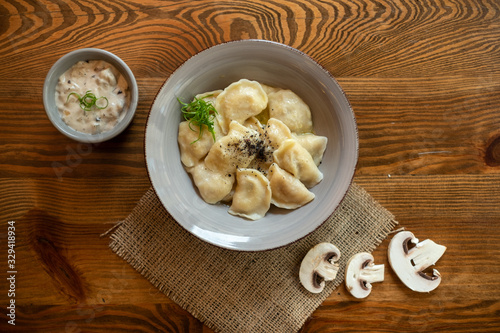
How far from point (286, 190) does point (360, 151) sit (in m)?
0.61

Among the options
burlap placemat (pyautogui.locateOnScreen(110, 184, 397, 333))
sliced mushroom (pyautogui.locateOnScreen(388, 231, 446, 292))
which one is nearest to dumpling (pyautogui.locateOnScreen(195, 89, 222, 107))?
burlap placemat (pyautogui.locateOnScreen(110, 184, 397, 333))

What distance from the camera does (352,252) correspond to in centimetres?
262

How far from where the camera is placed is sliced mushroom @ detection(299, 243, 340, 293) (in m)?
2.53

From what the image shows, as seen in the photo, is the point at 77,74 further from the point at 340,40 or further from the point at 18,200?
the point at 340,40

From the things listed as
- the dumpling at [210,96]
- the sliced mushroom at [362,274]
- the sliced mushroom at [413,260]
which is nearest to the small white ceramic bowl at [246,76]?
the dumpling at [210,96]

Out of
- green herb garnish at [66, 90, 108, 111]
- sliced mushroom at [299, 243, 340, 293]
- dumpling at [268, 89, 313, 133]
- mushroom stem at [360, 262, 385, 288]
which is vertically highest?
dumpling at [268, 89, 313, 133]

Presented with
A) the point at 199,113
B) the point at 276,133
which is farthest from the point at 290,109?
the point at 199,113

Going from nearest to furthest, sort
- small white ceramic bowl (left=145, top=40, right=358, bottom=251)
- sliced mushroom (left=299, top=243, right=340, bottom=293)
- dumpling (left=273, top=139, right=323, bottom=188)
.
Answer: small white ceramic bowl (left=145, top=40, right=358, bottom=251)
dumpling (left=273, top=139, right=323, bottom=188)
sliced mushroom (left=299, top=243, right=340, bottom=293)

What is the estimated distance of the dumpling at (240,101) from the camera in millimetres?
2410

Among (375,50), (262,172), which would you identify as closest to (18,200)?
(262,172)

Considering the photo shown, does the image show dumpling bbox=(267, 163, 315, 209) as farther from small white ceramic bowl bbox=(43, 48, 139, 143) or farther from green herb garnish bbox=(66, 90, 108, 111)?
green herb garnish bbox=(66, 90, 108, 111)

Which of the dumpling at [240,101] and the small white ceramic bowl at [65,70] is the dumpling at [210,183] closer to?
the dumpling at [240,101]

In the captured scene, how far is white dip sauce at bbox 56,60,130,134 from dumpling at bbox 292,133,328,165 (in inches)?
41.4

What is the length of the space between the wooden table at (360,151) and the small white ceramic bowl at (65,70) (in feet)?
0.70
